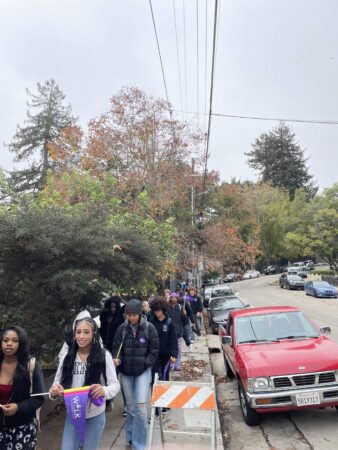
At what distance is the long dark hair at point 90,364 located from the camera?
3.57m

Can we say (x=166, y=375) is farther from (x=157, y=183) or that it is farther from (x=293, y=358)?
(x=157, y=183)

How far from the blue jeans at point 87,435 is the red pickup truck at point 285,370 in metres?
2.59

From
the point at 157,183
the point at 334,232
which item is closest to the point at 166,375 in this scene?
the point at 157,183

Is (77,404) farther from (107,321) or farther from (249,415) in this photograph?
(107,321)

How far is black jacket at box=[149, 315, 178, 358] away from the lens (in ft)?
20.0

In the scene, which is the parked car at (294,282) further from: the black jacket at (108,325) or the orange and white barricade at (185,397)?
the orange and white barricade at (185,397)

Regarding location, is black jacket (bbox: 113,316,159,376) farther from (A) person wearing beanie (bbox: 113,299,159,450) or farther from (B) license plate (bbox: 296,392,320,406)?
(B) license plate (bbox: 296,392,320,406)

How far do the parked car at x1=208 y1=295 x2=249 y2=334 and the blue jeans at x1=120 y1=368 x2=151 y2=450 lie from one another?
10.4m

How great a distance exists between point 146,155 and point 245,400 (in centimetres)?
1478

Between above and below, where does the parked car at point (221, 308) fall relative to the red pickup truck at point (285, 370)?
below

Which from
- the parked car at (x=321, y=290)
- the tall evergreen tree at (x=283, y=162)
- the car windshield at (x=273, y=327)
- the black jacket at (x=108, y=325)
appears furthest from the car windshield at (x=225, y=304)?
the tall evergreen tree at (x=283, y=162)

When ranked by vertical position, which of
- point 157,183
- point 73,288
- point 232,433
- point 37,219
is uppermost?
point 157,183

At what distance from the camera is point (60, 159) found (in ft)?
79.0

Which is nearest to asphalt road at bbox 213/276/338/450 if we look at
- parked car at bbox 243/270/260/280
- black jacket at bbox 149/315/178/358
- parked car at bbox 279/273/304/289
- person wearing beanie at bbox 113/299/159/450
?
black jacket at bbox 149/315/178/358
